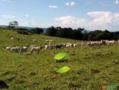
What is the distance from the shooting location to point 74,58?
1855 centimetres

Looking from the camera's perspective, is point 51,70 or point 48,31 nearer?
point 51,70

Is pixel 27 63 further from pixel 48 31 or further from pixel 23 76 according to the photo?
pixel 48 31

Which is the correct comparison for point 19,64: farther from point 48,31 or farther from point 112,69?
point 48,31

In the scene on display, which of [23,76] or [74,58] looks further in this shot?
[74,58]

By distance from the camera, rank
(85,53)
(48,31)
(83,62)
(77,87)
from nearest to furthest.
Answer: (77,87) < (83,62) < (85,53) < (48,31)

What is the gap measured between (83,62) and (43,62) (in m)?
1.94

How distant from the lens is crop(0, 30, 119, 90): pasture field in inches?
552

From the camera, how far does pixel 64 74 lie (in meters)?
15.3

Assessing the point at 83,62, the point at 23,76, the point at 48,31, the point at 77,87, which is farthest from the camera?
the point at 48,31

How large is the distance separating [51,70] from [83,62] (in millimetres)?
2052

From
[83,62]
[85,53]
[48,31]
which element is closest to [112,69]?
[83,62]

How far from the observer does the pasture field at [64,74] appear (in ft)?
46.0

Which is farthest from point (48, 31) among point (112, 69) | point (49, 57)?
point (112, 69)

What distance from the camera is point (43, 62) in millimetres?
18250
